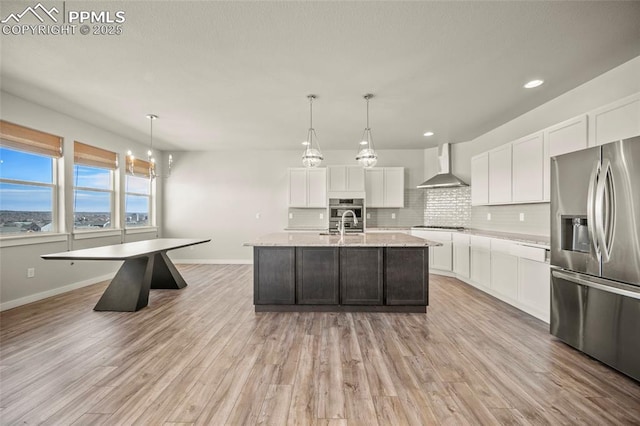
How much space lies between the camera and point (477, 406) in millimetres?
1898

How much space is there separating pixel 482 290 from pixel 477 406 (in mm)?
3212

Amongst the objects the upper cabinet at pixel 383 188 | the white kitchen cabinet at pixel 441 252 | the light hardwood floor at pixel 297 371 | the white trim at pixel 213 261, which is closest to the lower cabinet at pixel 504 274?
the light hardwood floor at pixel 297 371

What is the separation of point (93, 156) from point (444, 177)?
6.65 metres

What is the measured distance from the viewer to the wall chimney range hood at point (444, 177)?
589cm

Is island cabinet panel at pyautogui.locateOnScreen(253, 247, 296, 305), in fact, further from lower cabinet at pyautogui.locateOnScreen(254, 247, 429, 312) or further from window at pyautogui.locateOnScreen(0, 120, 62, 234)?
window at pyautogui.locateOnScreen(0, 120, 62, 234)

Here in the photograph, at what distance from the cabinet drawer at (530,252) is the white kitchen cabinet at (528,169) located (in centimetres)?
69

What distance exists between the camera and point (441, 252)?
5781 mm

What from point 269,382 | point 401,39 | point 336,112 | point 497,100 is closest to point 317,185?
point 336,112

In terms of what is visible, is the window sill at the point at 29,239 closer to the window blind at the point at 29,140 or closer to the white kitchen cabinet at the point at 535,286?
the window blind at the point at 29,140

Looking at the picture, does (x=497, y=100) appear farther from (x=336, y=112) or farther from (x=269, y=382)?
(x=269, y=382)

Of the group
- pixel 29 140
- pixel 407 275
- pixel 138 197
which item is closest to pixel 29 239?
pixel 29 140

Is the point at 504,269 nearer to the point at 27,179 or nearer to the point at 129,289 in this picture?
the point at 129,289

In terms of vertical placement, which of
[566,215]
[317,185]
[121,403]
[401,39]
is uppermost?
[401,39]

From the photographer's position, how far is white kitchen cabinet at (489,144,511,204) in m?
4.30
